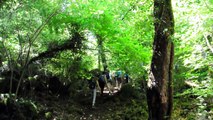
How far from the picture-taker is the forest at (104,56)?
25.3 ft

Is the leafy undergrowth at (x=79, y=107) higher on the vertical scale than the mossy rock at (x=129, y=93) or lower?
lower

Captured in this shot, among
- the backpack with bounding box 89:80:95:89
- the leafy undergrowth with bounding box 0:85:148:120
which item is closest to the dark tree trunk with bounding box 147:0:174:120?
the leafy undergrowth with bounding box 0:85:148:120

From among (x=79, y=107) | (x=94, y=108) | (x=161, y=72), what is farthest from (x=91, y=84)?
(x=161, y=72)

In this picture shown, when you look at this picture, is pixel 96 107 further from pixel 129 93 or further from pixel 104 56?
pixel 104 56

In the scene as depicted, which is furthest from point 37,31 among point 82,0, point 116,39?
point 116,39

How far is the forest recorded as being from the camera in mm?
7727

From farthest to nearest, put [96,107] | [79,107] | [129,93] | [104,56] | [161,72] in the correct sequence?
[129,93], [96,107], [79,107], [104,56], [161,72]

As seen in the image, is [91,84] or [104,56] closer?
[104,56]

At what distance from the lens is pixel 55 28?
46.2ft

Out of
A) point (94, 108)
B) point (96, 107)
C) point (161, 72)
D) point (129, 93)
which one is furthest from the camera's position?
point (129, 93)

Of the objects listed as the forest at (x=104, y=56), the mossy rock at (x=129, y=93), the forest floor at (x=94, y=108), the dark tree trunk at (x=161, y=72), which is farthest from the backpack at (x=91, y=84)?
the dark tree trunk at (x=161, y=72)

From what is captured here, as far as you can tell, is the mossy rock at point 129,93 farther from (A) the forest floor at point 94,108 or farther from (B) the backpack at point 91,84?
(B) the backpack at point 91,84

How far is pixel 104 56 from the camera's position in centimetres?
1487

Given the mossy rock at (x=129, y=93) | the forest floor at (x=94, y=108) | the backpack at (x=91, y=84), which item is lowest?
the forest floor at (x=94, y=108)
